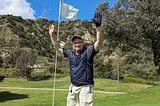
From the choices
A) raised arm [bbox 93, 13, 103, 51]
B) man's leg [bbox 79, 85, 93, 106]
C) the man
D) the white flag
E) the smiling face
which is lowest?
man's leg [bbox 79, 85, 93, 106]

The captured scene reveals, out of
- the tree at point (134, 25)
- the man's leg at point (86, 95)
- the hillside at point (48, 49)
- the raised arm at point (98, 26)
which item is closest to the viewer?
the raised arm at point (98, 26)

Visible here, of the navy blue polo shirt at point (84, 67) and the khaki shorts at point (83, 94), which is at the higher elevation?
the navy blue polo shirt at point (84, 67)

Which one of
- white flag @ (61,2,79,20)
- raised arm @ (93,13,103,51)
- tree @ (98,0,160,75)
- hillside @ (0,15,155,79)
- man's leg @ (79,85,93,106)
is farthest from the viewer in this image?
hillside @ (0,15,155,79)

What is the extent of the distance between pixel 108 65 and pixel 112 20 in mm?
36602

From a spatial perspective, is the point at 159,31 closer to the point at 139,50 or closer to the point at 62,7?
the point at 139,50

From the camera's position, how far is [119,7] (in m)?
28.1

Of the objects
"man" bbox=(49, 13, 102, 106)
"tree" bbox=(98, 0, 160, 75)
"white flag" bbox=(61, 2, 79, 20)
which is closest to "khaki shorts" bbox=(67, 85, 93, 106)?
"man" bbox=(49, 13, 102, 106)

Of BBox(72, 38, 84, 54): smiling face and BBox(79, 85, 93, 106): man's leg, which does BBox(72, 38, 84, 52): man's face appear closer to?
BBox(72, 38, 84, 54): smiling face

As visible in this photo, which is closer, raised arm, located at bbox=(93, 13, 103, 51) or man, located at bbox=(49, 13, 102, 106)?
raised arm, located at bbox=(93, 13, 103, 51)

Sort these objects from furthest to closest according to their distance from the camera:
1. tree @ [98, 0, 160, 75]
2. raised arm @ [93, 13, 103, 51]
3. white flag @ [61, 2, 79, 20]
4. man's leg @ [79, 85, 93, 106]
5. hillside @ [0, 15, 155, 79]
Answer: hillside @ [0, 15, 155, 79]
tree @ [98, 0, 160, 75]
white flag @ [61, 2, 79, 20]
man's leg @ [79, 85, 93, 106]
raised arm @ [93, 13, 103, 51]

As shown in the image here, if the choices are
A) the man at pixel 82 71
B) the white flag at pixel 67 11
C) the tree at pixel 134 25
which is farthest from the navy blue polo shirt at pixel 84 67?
the tree at pixel 134 25

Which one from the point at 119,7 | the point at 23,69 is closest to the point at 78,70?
the point at 119,7

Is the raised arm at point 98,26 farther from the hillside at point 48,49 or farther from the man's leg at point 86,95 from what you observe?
the hillside at point 48,49

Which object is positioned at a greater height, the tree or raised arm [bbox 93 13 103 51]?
the tree
